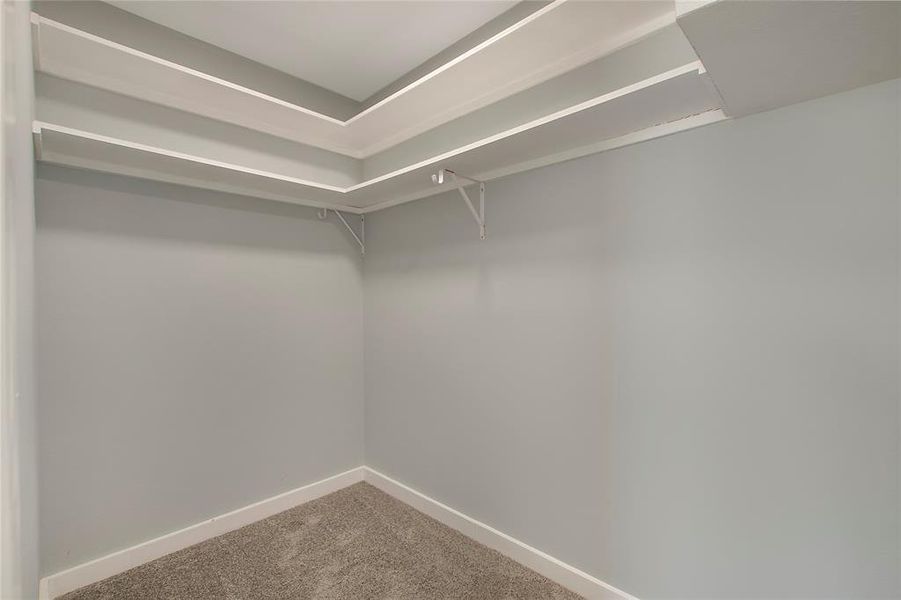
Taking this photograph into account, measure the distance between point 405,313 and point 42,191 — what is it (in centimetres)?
174

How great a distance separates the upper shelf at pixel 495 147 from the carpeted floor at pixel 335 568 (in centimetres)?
186

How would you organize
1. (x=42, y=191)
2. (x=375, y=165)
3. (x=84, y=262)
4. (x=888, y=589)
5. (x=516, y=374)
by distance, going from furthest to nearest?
(x=375, y=165) → (x=516, y=374) → (x=84, y=262) → (x=42, y=191) → (x=888, y=589)

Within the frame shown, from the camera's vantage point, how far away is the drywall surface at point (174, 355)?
68.4 inches

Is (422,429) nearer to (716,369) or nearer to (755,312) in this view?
(716,369)

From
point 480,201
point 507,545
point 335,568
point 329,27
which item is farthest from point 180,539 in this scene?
point 329,27

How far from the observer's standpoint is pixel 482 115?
6.78 feet

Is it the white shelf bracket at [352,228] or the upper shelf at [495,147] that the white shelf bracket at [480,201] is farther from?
the white shelf bracket at [352,228]

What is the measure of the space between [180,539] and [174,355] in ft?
3.06

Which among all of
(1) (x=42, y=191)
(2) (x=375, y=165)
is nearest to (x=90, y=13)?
(1) (x=42, y=191)

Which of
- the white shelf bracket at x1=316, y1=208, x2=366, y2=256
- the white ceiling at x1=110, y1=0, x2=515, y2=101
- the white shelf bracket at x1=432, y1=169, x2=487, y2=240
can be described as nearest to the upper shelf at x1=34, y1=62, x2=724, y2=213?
the white shelf bracket at x1=432, y1=169, x2=487, y2=240

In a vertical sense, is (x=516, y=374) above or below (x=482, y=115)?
below

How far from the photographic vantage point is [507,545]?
6.44 feet

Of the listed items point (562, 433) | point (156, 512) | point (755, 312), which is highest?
point (755, 312)

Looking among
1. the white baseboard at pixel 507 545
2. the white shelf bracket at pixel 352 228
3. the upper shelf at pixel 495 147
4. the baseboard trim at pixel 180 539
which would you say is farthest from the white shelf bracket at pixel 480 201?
the baseboard trim at pixel 180 539
